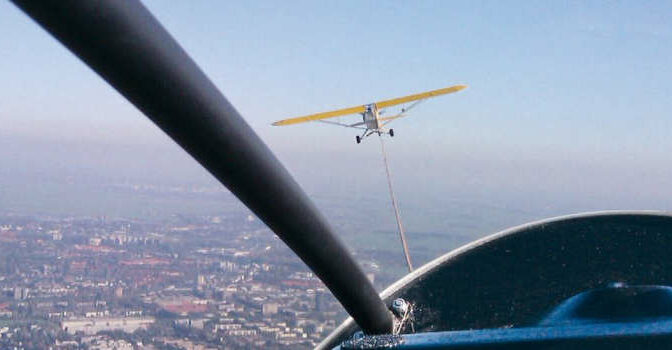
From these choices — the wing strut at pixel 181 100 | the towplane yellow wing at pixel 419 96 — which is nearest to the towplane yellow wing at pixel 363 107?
the towplane yellow wing at pixel 419 96

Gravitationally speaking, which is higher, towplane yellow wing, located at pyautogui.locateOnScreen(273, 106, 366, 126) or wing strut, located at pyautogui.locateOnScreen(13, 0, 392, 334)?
towplane yellow wing, located at pyautogui.locateOnScreen(273, 106, 366, 126)

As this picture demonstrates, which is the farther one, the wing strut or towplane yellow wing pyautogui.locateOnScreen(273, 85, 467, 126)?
towplane yellow wing pyautogui.locateOnScreen(273, 85, 467, 126)

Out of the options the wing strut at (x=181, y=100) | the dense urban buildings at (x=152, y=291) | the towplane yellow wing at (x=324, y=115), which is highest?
A: the towplane yellow wing at (x=324, y=115)

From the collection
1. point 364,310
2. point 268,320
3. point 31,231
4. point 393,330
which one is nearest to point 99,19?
point 364,310

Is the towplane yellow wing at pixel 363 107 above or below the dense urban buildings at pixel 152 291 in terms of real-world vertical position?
above

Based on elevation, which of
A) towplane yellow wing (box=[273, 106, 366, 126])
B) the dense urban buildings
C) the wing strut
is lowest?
the dense urban buildings

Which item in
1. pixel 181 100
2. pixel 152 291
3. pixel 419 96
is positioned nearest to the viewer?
pixel 181 100

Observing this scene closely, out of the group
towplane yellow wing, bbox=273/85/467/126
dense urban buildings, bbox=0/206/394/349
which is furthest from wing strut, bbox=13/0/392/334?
towplane yellow wing, bbox=273/85/467/126

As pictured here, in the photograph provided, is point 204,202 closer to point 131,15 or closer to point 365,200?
point 365,200

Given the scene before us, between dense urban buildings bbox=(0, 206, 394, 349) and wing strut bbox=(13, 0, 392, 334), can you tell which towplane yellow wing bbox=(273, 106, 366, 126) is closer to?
dense urban buildings bbox=(0, 206, 394, 349)

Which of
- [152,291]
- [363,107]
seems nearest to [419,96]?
[363,107]

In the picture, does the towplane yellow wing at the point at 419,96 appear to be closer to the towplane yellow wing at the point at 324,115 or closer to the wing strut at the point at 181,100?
the towplane yellow wing at the point at 324,115

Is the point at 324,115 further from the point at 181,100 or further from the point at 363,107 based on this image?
the point at 181,100
